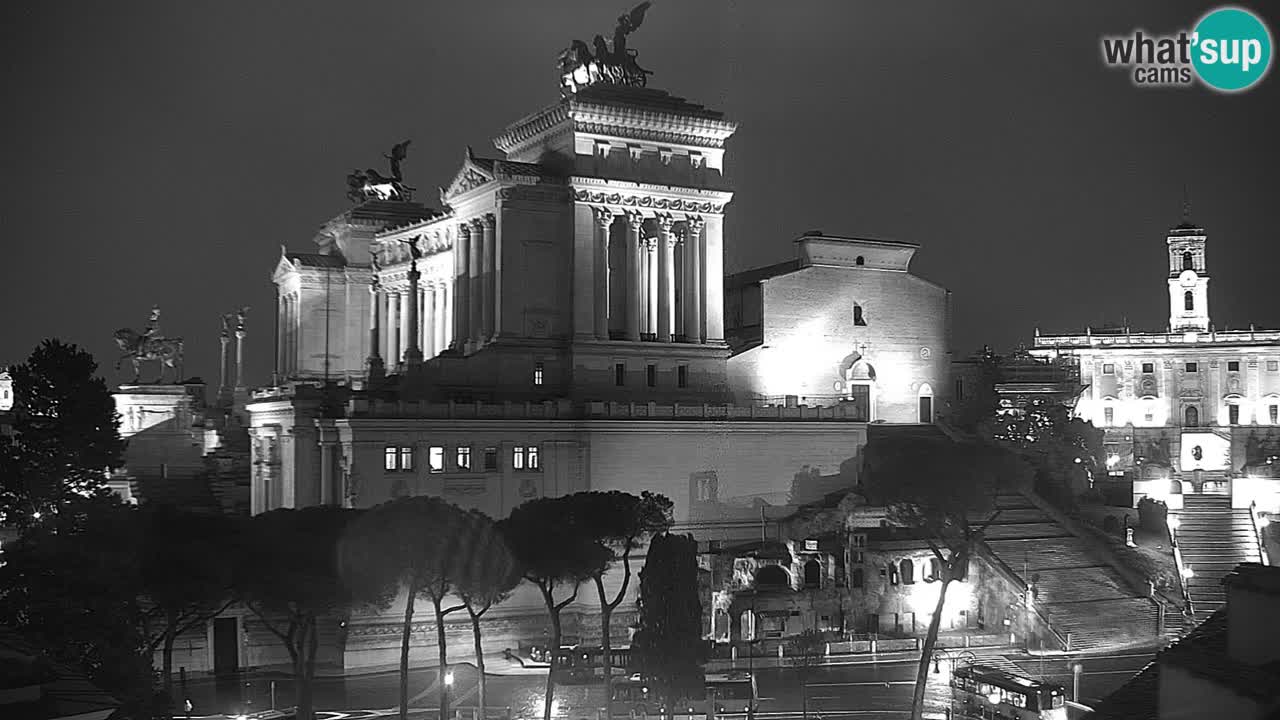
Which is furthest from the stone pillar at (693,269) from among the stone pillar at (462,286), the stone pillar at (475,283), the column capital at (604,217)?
the stone pillar at (462,286)

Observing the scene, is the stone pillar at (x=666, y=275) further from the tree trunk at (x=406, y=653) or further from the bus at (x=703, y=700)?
the tree trunk at (x=406, y=653)

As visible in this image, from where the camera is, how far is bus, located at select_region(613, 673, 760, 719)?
4894cm

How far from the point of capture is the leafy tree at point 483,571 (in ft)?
163

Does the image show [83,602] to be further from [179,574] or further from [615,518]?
[615,518]

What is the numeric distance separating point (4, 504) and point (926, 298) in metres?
56.6

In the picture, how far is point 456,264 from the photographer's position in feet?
266

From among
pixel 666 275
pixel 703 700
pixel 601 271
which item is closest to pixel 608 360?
pixel 601 271

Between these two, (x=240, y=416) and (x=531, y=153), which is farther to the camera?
(x=240, y=416)

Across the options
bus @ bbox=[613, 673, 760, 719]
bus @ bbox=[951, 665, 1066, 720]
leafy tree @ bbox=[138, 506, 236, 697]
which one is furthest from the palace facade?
bus @ bbox=[951, 665, 1066, 720]

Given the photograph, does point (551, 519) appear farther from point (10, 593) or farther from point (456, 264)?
point (456, 264)

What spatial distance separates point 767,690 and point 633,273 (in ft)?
99.3

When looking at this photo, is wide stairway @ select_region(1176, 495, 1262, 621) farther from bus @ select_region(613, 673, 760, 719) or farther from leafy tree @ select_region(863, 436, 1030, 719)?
bus @ select_region(613, 673, 760, 719)

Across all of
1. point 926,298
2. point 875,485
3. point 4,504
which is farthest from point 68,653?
point 926,298

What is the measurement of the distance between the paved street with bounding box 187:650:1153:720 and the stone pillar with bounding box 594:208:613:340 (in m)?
23.7
